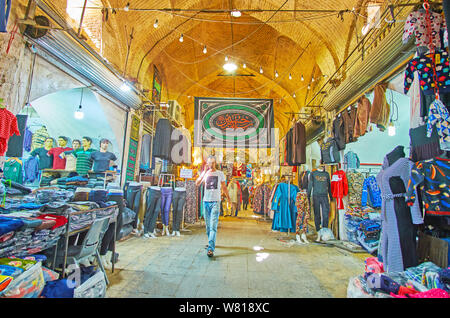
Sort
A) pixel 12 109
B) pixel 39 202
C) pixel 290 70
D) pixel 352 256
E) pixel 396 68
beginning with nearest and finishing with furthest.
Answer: pixel 39 202
pixel 12 109
pixel 396 68
pixel 352 256
pixel 290 70

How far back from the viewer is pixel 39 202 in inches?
101

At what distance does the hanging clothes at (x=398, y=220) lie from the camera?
2.11 m

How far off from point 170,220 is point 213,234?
2196 millimetres

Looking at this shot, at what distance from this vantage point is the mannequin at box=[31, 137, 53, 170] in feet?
16.0

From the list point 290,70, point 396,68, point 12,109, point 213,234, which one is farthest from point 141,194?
point 290,70

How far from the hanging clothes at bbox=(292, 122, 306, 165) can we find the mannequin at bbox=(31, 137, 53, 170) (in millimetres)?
5993

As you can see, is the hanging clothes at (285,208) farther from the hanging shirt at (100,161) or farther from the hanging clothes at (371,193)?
the hanging shirt at (100,161)

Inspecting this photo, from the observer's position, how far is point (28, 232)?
1.60 metres

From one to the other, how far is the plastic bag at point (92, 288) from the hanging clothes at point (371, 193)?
505 cm

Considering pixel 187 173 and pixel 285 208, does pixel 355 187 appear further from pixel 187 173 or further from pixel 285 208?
pixel 187 173

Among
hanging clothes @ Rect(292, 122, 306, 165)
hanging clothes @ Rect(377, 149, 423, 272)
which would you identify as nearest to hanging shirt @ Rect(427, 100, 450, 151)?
hanging clothes @ Rect(377, 149, 423, 272)

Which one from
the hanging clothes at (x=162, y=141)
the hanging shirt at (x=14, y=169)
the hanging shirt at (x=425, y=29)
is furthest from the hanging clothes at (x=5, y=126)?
the hanging shirt at (x=425, y=29)

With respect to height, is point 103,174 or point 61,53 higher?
point 61,53
